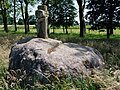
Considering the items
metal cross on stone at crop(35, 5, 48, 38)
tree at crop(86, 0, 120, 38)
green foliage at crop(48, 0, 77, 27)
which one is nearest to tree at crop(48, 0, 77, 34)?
green foliage at crop(48, 0, 77, 27)

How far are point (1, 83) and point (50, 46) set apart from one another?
2321mm

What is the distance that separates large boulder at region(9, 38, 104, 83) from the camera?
773cm

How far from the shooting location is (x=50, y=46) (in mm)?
9203

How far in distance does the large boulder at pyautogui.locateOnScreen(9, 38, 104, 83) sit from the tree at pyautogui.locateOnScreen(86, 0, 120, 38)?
2359 centimetres

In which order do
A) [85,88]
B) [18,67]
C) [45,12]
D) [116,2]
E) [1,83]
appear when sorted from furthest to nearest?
[116,2] < [45,12] < [18,67] < [1,83] < [85,88]

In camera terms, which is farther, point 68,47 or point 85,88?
point 68,47

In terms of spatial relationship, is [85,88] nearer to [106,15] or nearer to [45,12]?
[45,12]

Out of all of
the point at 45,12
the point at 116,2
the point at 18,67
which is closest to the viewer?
the point at 18,67

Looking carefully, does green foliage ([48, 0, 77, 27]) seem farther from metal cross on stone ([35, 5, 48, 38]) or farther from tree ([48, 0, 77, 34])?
metal cross on stone ([35, 5, 48, 38])

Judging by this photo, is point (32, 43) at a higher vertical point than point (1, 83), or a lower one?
higher

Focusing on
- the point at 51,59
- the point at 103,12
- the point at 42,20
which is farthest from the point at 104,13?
the point at 51,59

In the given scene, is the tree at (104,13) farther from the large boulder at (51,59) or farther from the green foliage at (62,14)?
the green foliage at (62,14)

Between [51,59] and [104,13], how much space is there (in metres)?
25.7

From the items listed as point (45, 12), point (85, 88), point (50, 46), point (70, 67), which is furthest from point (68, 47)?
point (85, 88)
